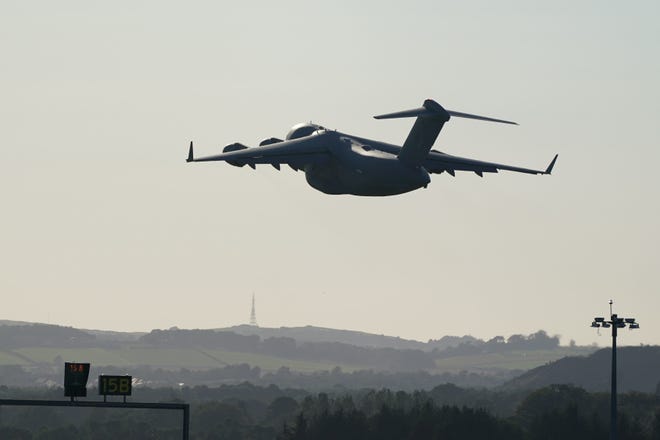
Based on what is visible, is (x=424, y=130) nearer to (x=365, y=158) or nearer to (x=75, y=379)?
(x=365, y=158)

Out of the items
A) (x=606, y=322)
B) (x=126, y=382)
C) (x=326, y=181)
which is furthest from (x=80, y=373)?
(x=606, y=322)

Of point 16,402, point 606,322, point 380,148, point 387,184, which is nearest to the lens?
point 16,402

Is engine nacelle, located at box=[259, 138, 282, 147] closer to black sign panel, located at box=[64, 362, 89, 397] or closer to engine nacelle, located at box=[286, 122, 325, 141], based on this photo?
engine nacelle, located at box=[286, 122, 325, 141]

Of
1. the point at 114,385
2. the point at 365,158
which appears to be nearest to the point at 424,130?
the point at 365,158

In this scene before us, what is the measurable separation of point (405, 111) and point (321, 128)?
15.2m

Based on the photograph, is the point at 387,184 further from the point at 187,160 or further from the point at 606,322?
the point at 606,322

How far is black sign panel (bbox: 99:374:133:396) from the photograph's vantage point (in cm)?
9612

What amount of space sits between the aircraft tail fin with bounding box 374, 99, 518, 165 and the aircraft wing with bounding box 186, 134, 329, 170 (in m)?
8.49

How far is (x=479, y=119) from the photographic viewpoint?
98000 mm

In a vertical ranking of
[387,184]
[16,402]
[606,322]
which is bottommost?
[16,402]

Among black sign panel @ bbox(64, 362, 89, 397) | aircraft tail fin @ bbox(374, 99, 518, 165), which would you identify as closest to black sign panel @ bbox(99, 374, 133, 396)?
black sign panel @ bbox(64, 362, 89, 397)

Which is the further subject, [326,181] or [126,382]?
[326,181]

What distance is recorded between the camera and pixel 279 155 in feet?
359

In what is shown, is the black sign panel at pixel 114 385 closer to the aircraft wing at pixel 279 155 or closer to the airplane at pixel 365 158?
the airplane at pixel 365 158
